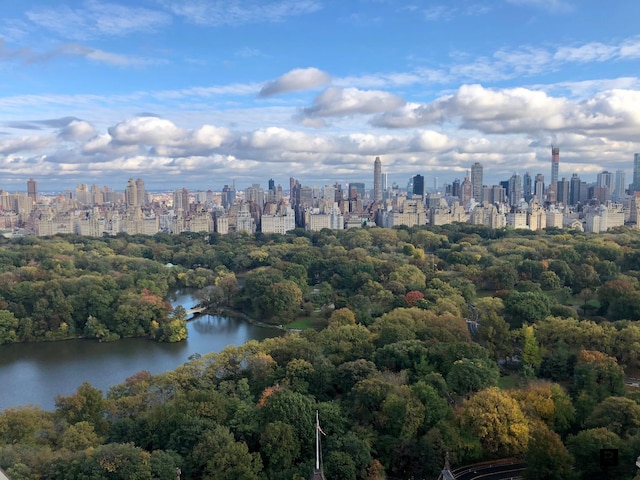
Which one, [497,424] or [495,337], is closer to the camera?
[497,424]

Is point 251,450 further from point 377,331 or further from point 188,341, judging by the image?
point 188,341

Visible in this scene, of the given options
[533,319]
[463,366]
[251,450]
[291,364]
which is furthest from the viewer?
[533,319]

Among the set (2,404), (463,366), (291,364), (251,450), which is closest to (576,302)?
(463,366)

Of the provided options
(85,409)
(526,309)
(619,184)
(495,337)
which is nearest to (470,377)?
(495,337)

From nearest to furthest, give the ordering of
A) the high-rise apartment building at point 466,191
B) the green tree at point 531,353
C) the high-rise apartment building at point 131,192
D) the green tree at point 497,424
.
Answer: the green tree at point 497,424
the green tree at point 531,353
the high-rise apartment building at point 466,191
the high-rise apartment building at point 131,192

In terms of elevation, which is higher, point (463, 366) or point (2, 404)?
point (463, 366)

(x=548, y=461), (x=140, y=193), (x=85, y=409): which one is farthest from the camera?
(x=140, y=193)

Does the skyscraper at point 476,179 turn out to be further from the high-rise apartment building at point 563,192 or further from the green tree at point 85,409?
the green tree at point 85,409

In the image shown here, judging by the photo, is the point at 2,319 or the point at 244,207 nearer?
the point at 2,319

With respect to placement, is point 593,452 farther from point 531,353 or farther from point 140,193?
point 140,193

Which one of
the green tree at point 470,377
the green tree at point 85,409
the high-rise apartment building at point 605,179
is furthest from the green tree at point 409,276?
the high-rise apartment building at point 605,179

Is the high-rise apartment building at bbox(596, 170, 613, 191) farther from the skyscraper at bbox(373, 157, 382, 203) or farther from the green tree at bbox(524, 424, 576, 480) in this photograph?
the green tree at bbox(524, 424, 576, 480)
